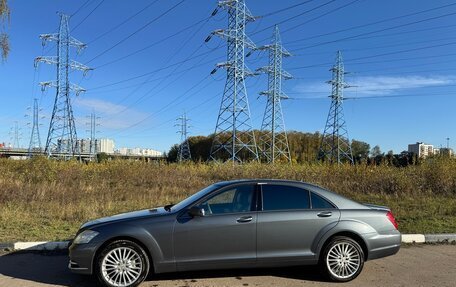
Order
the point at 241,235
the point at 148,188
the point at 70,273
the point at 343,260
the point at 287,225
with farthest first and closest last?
the point at 148,188 → the point at 70,273 → the point at 343,260 → the point at 287,225 → the point at 241,235

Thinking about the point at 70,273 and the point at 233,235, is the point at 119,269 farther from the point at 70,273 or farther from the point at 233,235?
the point at 233,235

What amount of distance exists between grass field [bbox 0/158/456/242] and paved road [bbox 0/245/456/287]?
1.88 metres

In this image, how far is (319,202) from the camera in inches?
277

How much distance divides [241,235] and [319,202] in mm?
1391

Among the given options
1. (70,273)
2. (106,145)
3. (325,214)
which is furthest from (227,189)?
(106,145)

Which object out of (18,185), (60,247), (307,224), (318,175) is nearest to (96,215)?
(60,247)

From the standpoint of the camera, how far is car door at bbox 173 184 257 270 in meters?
6.45

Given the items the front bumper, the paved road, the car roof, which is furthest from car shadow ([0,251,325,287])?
the car roof

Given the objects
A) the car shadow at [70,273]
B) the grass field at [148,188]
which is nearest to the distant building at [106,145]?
the grass field at [148,188]

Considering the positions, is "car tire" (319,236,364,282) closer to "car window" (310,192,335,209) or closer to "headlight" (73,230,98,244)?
"car window" (310,192,335,209)

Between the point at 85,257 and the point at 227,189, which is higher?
the point at 227,189

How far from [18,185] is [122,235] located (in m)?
12.2

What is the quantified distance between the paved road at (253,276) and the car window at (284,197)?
112cm

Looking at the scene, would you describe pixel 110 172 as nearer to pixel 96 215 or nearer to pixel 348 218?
pixel 96 215
